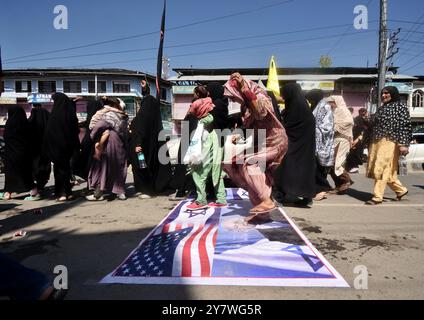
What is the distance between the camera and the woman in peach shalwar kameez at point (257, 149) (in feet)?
11.8

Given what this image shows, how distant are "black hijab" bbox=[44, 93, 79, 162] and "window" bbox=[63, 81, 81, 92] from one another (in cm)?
3610

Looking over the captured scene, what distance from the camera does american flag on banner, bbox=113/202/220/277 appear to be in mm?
2605

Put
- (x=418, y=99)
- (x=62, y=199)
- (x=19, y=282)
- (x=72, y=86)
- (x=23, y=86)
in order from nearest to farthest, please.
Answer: (x=19, y=282)
(x=62, y=199)
(x=418, y=99)
(x=72, y=86)
(x=23, y=86)

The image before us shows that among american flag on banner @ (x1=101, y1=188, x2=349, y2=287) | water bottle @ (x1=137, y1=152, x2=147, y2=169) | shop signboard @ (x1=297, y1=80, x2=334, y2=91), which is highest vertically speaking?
shop signboard @ (x1=297, y1=80, x2=334, y2=91)

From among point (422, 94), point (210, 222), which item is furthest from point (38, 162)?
point (422, 94)

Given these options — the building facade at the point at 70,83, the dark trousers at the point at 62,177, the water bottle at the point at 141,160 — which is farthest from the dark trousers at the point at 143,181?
the building facade at the point at 70,83

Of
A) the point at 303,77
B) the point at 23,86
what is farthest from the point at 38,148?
the point at 23,86

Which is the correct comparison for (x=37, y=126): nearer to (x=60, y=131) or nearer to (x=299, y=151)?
(x=60, y=131)

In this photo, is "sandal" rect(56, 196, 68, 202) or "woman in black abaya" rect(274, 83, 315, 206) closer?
"woman in black abaya" rect(274, 83, 315, 206)

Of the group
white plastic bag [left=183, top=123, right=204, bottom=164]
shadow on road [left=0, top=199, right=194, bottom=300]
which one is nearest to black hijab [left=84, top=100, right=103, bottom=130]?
shadow on road [left=0, top=199, right=194, bottom=300]

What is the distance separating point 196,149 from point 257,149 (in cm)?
97

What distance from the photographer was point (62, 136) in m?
5.46

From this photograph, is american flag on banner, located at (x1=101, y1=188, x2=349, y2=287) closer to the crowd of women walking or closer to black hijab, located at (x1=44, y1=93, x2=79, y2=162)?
the crowd of women walking
